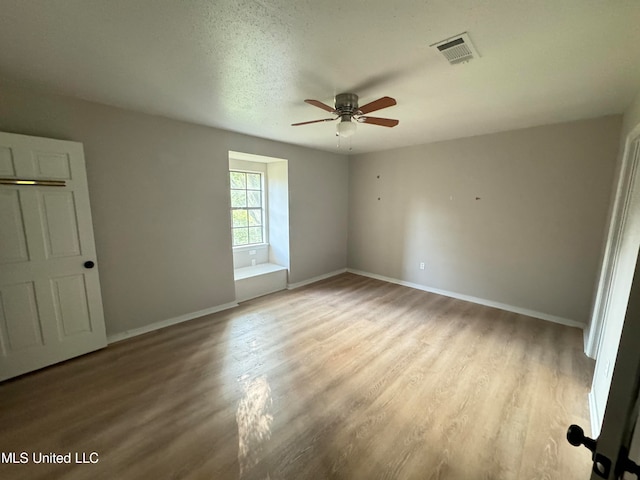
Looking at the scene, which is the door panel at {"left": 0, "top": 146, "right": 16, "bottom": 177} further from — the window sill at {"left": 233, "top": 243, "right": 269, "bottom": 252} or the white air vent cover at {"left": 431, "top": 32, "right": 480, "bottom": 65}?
the white air vent cover at {"left": 431, "top": 32, "right": 480, "bottom": 65}

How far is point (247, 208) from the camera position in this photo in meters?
4.54

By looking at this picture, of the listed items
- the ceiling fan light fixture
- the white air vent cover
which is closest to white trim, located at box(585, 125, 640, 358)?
the white air vent cover

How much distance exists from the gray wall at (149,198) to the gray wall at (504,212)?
95.3 inches

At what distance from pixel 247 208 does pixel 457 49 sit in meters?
3.67

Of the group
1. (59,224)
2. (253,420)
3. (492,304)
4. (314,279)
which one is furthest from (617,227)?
(59,224)

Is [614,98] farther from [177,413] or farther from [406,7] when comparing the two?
[177,413]

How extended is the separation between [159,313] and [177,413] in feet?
5.23

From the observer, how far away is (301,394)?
210 centimetres

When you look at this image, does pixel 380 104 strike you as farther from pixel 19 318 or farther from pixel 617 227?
pixel 19 318

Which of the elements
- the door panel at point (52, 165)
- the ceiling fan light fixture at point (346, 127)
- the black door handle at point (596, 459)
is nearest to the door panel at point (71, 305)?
the door panel at point (52, 165)

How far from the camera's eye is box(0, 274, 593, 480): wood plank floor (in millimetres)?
1542

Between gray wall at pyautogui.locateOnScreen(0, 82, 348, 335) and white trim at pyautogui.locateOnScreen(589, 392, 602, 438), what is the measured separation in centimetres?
380

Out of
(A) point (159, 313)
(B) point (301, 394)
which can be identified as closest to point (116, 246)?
(A) point (159, 313)

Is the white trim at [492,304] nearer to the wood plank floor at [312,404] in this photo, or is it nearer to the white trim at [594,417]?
the wood plank floor at [312,404]
